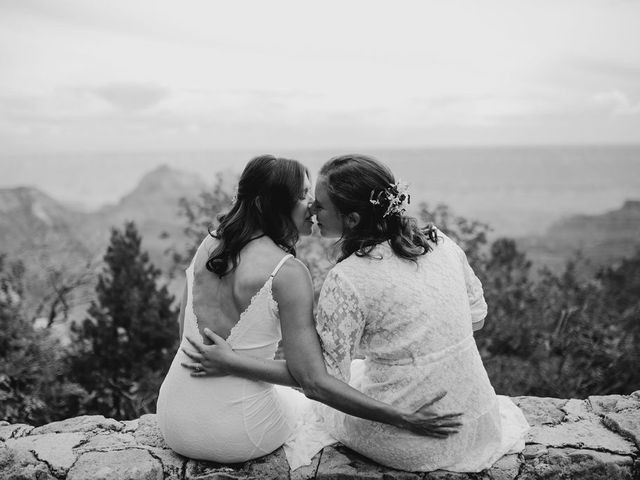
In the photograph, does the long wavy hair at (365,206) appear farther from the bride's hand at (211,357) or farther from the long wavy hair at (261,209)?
the bride's hand at (211,357)

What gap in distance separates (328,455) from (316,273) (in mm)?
4461

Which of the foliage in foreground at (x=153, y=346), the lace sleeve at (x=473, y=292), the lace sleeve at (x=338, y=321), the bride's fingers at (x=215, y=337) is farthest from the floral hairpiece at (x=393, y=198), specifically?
the foliage in foreground at (x=153, y=346)

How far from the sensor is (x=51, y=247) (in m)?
11.2

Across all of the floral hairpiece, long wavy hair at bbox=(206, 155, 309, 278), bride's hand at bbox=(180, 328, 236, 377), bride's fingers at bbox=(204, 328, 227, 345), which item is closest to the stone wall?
bride's hand at bbox=(180, 328, 236, 377)

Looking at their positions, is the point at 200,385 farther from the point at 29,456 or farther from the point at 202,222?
the point at 202,222

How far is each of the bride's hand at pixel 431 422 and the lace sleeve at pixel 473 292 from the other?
59 cm

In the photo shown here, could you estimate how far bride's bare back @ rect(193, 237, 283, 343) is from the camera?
2.40 metres

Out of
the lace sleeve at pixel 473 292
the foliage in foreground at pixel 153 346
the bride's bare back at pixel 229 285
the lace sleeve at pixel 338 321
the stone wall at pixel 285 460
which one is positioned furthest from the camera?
the foliage in foreground at pixel 153 346

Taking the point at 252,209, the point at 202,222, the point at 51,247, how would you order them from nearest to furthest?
the point at 252,209 < the point at 202,222 < the point at 51,247

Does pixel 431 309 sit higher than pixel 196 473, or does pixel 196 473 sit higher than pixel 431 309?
pixel 431 309

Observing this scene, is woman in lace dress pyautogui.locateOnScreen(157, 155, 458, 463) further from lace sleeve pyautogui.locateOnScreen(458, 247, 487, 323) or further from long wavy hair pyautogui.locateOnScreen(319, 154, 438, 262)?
lace sleeve pyautogui.locateOnScreen(458, 247, 487, 323)

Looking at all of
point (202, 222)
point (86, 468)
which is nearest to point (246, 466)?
point (86, 468)

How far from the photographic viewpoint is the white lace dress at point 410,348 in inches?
89.9

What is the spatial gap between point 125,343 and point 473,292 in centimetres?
462
